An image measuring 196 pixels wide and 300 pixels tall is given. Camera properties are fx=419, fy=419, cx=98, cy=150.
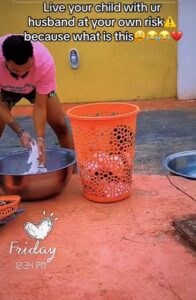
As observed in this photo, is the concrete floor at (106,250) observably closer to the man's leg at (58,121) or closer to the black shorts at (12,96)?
the man's leg at (58,121)

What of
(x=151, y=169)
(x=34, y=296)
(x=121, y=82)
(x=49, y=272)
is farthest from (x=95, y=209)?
(x=121, y=82)

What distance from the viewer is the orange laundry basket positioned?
101 inches

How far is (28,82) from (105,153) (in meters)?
0.78

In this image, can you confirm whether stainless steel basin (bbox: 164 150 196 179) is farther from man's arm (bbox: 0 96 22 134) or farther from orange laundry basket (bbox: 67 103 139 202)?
man's arm (bbox: 0 96 22 134)

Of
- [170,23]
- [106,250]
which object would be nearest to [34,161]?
[106,250]

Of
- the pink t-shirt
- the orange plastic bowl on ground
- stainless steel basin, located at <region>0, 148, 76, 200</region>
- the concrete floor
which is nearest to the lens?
the concrete floor

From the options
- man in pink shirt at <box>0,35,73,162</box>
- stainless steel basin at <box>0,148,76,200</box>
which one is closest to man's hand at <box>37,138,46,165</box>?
man in pink shirt at <box>0,35,73,162</box>

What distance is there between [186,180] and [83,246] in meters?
1.17

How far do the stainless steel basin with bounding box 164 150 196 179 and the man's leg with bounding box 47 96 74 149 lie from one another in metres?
0.88

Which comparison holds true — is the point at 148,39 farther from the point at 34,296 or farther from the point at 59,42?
the point at 34,296

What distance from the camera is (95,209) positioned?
2.65m

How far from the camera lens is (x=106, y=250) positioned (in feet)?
7.02

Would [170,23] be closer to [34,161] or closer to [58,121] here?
[58,121]

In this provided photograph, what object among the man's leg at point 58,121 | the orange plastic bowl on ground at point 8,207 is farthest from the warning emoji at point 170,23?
the orange plastic bowl on ground at point 8,207
